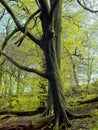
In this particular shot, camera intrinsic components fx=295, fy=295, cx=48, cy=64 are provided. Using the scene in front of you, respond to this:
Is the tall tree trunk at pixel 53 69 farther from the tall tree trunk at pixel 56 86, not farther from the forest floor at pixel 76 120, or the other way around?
the forest floor at pixel 76 120

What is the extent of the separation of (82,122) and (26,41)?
948 cm

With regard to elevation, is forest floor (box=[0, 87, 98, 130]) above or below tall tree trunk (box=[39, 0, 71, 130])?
below

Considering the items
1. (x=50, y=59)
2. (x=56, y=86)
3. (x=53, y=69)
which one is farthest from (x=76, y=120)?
(x=50, y=59)

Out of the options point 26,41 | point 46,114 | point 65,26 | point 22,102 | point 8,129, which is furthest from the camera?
point 26,41

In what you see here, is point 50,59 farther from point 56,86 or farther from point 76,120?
point 76,120

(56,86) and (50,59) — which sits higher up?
(50,59)

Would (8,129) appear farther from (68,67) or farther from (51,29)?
(68,67)

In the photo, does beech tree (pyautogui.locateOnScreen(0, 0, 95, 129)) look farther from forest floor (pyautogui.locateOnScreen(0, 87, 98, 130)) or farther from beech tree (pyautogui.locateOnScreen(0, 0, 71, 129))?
forest floor (pyautogui.locateOnScreen(0, 87, 98, 130))

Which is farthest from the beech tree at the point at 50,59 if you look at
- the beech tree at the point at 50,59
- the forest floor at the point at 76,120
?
the forest floor at the point at 76,120

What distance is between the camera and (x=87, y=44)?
18.2 meters

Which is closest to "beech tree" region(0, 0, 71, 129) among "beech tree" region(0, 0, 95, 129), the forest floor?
"beech tree" region(0, 0, 95, 129)

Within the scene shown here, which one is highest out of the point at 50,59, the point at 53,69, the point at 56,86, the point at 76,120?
the point at 50,59

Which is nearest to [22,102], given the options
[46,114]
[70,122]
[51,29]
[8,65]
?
[46,114]

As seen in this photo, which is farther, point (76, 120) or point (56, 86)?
point (76, 120)
